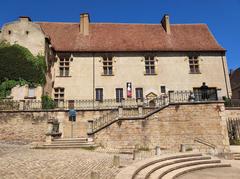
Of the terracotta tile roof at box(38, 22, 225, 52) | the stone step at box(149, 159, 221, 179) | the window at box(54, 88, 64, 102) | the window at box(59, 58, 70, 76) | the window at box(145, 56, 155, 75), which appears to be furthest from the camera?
the terracotta tile roof at box(38, 22, 225, 52)

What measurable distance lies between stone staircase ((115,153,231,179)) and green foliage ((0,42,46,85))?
541 inches

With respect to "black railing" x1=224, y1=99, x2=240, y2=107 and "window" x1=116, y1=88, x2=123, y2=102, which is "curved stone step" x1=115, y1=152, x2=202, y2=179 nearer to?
"black railing" x1=224, y1=99, x2=240, y2=107

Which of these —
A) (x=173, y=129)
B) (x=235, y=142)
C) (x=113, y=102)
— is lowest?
(x=235, y=142)

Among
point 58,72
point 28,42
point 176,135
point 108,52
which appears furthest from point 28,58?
point 176,135

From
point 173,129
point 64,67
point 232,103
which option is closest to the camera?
point 173,129

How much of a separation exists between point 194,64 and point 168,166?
1635cm

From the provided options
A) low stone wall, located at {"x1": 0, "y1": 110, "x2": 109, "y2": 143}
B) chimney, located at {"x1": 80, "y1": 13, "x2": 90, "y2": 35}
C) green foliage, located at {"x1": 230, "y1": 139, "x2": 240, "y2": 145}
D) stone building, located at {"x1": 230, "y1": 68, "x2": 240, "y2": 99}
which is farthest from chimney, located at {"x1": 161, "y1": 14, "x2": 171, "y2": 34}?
low stone wall, located at {"x1": 0, "y1": 110, "x2": 109, "y2": 143}

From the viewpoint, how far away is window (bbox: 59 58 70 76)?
22.7m

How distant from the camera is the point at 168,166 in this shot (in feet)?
32.2

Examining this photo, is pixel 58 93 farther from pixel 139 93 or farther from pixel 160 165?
pixel 160 165

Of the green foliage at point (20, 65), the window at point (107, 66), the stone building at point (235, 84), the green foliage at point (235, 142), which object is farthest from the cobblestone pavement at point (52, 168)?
the stone building at point (235, 84)

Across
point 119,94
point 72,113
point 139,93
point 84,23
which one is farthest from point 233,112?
point 84,23

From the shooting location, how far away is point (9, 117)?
664 inches

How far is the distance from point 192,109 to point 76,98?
449 inches
